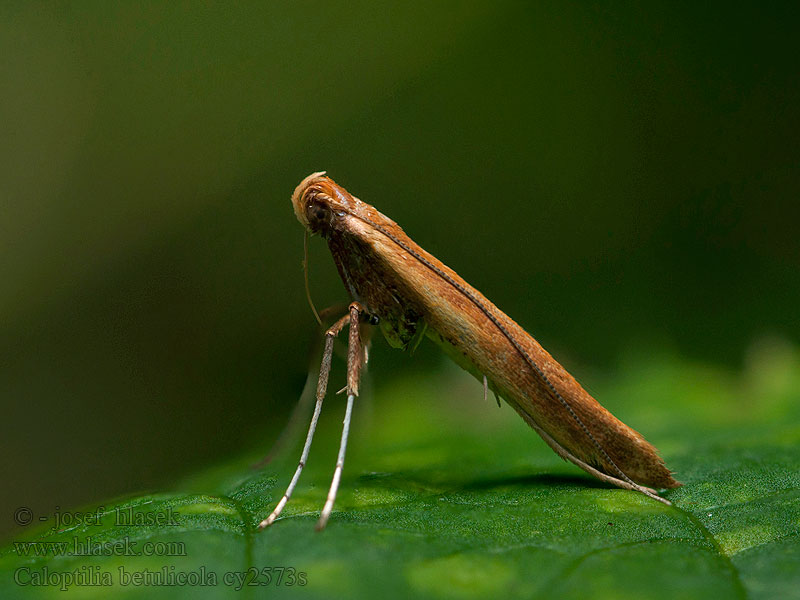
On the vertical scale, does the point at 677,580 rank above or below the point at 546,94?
below

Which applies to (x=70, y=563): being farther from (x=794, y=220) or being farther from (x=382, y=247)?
(x=794, y=220)

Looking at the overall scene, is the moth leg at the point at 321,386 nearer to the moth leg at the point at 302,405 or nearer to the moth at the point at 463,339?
the moth at the point at 463,339

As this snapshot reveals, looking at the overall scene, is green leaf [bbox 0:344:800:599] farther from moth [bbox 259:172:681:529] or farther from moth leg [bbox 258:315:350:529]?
moth [bbox 259:172:681:529]

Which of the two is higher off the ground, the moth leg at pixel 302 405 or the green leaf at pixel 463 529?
the moth leg at pixel 302 405

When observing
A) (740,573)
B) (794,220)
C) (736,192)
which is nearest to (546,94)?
(736,192)

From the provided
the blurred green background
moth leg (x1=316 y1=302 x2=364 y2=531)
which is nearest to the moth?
moth leg (x1=316 y1=302 x2=364 y2=531)

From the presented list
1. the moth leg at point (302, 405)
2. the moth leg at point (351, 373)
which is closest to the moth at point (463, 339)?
the moth leg at point (351, 373)

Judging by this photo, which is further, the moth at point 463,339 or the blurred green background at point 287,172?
the blurred green background at point 287,172
